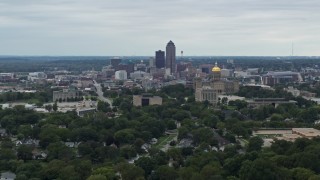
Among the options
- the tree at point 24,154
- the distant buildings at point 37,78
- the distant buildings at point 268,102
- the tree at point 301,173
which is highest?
the tree at point 301,173

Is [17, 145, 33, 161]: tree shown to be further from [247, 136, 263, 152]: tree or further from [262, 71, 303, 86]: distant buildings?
[262, 71, 303, 86]: distant buildings

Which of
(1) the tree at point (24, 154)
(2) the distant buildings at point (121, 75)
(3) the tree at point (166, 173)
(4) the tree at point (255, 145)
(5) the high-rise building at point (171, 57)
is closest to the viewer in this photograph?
(3) the tree at point (166, 173)

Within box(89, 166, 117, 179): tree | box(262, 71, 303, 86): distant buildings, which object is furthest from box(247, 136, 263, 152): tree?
box(262, 71, 303, 86): distant buildings

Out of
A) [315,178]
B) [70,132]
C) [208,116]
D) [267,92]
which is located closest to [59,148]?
[70,132]

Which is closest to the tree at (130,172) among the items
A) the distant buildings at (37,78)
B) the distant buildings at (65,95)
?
the distant buildings at (65,95)

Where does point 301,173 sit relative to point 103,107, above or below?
above

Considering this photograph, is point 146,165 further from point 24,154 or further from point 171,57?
point 171,57

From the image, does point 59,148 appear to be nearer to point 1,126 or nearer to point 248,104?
point 1,126

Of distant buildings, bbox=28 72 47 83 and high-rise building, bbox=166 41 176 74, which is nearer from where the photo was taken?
distant buildings, bbox=28 72 47 83

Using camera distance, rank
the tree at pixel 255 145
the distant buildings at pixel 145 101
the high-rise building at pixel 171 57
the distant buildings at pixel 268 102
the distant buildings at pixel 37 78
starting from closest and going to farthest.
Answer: the tree at pixel 255 145, the distant buildings at pixel 268 102, the distant buildings at pixel 145 101, the distant buildings at pixel 37 78, the high-rise building at pixel 171 57

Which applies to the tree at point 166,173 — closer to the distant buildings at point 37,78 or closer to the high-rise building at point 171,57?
the distant buildings at point 37,78

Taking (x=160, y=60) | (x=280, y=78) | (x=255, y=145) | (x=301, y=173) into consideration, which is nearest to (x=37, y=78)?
(x=160, y=60)
